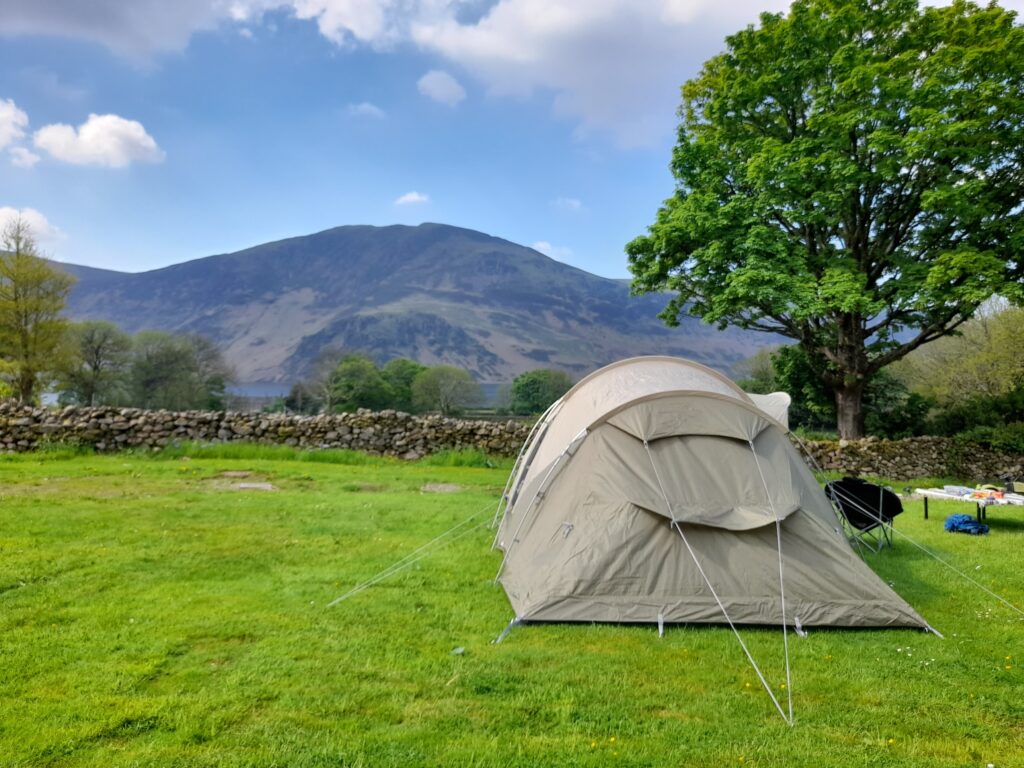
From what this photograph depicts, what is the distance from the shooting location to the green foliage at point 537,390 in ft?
183

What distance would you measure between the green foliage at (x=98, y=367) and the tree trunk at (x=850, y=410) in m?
43.4

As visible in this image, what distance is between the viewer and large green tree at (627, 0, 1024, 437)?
52.7 ft

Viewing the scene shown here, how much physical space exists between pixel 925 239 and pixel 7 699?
21.7 meters

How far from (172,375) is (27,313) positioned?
15.3 m

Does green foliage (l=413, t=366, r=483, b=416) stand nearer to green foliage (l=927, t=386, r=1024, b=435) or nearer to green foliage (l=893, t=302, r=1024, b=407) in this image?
green foliage (l=893, t=302, r=1024, b=407)

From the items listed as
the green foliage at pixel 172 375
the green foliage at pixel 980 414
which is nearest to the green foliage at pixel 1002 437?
the green foliage at pixel 980 414

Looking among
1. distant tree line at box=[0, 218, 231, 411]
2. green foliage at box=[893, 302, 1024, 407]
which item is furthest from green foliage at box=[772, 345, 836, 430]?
distant tree line at box=[0, 218, 231, 411]

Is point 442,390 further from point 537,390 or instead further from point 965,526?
point 965,526

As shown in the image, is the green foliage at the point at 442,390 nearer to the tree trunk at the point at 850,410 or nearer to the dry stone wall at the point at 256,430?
the dry stone wall at the point at 256,430

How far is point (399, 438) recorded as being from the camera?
18.5 metres

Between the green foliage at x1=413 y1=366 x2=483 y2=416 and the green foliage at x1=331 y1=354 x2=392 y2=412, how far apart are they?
159 inches

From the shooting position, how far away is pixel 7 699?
367 cm

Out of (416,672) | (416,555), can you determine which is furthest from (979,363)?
(416,672)

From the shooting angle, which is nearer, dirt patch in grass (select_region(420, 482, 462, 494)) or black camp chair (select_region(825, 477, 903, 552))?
black camp chair (select_region(825, 477, 903, 552))
